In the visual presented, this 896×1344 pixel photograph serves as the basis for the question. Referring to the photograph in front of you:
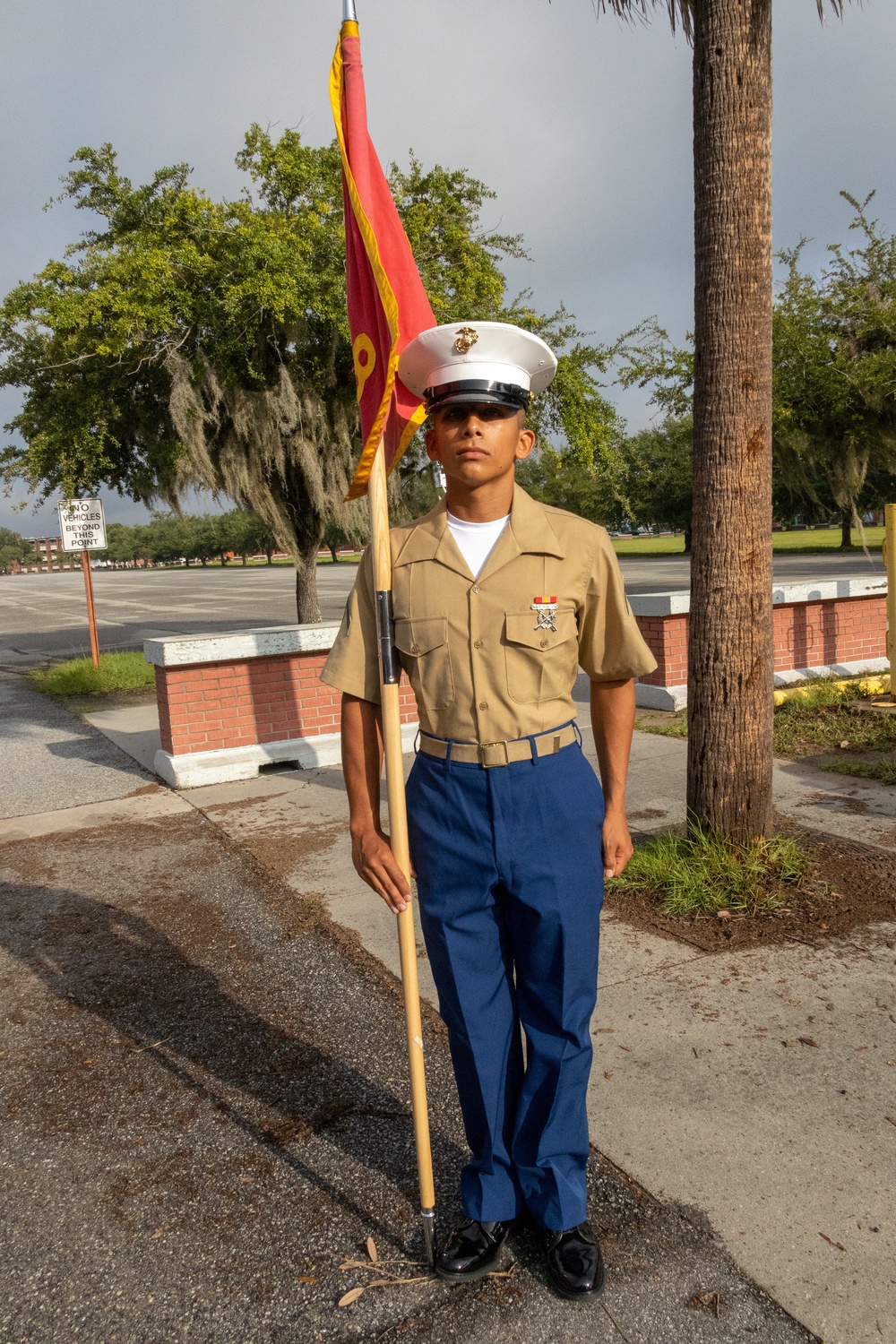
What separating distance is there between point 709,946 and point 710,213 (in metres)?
3.14

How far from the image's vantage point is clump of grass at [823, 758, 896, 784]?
19.7 feet

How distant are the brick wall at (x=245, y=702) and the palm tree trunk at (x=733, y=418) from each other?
3353mm

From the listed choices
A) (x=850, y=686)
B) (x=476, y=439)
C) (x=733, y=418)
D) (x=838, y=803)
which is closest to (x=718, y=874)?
(x=838, y=803)

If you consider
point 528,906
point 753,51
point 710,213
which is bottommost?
point 528,906

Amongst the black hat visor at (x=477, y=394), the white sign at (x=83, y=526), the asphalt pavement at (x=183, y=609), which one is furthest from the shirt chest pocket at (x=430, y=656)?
the asphalt pavement at (x=183, y=609)

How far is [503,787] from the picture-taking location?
2090mm

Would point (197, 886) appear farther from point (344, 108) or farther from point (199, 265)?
point (199, 265)

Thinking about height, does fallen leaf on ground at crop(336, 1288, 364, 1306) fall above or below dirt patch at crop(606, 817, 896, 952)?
below

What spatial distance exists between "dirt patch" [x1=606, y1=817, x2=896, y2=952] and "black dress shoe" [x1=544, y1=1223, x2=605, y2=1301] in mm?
1783

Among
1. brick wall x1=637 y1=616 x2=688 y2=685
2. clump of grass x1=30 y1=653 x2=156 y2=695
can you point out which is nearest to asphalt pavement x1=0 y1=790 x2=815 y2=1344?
brick wall x1=637 y1=616 x2=688 y2=685

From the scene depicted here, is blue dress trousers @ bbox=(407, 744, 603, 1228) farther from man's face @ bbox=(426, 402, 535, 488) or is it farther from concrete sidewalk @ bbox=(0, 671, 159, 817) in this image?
concrete sidewalk @ bbox=(0, 671, 159, 817)

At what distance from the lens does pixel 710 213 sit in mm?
4207

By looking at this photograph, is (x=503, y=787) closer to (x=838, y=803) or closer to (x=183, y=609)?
(x=838, y=803)

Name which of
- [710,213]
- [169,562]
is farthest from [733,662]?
[169,562]
